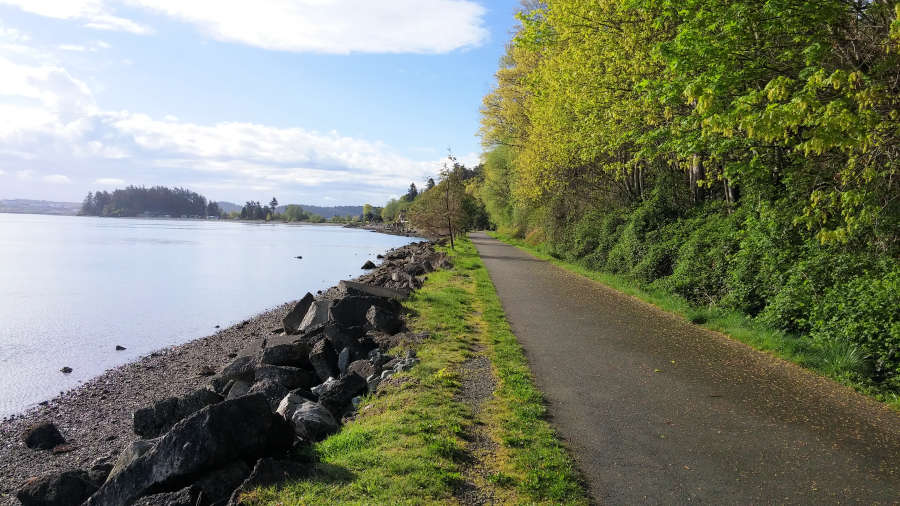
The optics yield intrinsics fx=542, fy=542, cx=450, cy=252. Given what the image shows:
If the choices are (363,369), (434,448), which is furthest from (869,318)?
(363,369)

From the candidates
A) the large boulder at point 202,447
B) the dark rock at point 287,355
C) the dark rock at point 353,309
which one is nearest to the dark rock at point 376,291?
the dark rock at point 353,309

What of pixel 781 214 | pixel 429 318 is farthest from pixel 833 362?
pixel 429 318

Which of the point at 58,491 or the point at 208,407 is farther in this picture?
the point at 58,491

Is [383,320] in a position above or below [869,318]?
below

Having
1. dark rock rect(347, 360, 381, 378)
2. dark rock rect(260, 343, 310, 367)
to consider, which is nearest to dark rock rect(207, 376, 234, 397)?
dark rock rect(260, 343, 310, 367)

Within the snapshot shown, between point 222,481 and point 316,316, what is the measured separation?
8.74m

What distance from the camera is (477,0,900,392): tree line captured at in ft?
26.7

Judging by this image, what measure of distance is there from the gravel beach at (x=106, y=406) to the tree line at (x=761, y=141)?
11.9 metres

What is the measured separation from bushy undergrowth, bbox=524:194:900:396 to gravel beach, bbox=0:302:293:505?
12076 millimetres

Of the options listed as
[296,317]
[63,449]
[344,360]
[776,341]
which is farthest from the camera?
[296,317]

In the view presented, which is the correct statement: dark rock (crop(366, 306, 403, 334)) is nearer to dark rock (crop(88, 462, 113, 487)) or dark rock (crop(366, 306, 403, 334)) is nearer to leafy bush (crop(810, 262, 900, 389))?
dark rock (crop(88, 462, 113, 487))

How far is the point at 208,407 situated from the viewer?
5.69m

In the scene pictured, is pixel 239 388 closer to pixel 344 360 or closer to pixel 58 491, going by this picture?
pixel 344 360

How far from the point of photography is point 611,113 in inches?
609
